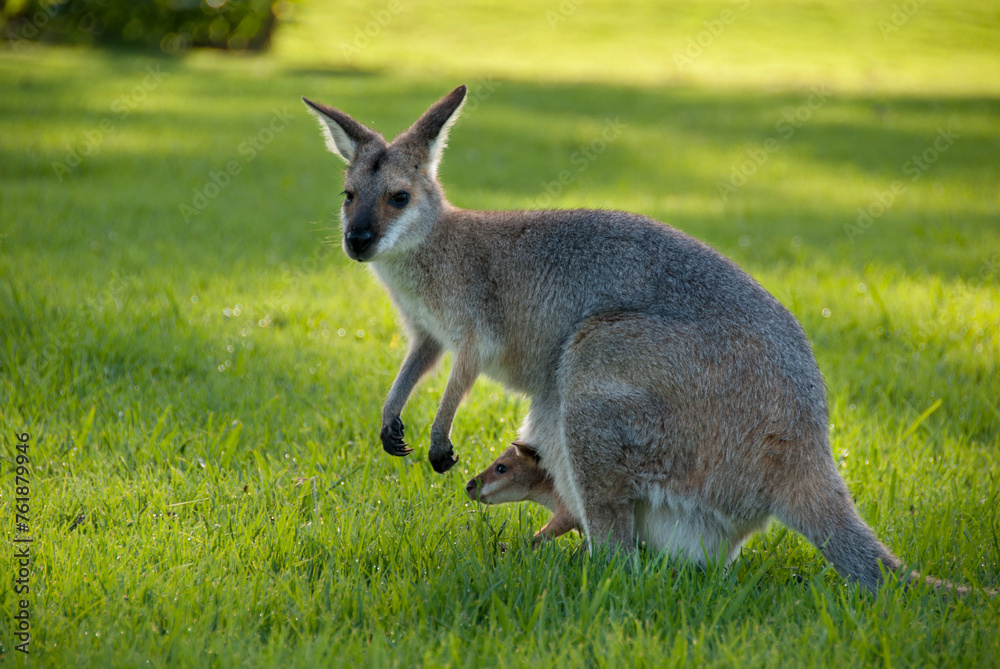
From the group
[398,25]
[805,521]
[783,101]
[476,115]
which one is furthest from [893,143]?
[398,25]

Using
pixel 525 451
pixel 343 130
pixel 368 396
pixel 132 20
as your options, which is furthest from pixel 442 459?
pixel 132 20

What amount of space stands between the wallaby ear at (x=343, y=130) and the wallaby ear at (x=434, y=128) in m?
0.22

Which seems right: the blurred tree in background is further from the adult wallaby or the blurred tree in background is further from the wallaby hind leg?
the wallaby hind leg

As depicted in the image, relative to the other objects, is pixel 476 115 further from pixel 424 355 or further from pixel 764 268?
pixel 424 355

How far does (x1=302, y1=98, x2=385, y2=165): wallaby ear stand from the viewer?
4465 mm

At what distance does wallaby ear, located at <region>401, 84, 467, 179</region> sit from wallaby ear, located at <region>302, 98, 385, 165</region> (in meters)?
0.22

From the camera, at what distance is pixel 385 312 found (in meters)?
6.66

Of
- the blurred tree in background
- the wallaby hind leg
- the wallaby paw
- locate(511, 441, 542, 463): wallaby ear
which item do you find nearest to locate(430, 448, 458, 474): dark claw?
the wallaby paw

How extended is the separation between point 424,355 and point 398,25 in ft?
104

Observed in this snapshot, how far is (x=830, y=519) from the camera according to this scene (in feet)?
10.4

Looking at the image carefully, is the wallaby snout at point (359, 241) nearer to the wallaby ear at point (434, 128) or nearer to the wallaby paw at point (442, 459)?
the wallaby ear at point (434, 128)

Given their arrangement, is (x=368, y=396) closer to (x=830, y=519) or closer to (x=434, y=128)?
(x=434, y=128)

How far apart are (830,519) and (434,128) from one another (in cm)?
269

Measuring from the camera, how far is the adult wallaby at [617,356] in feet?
11.0
